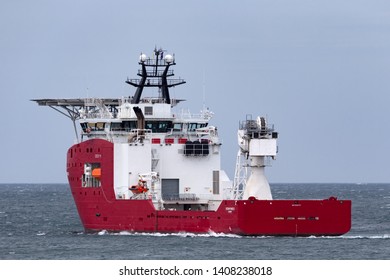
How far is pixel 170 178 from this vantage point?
52.2 metres

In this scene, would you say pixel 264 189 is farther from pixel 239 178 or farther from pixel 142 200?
pixel 142 200

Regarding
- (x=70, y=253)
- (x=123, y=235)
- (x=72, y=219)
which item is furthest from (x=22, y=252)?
(x=72, y=219)

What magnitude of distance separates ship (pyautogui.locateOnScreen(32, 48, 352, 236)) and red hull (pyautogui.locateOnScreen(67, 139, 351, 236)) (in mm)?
40

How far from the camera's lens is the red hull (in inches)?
1893

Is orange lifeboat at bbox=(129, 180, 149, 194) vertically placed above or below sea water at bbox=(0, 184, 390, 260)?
above

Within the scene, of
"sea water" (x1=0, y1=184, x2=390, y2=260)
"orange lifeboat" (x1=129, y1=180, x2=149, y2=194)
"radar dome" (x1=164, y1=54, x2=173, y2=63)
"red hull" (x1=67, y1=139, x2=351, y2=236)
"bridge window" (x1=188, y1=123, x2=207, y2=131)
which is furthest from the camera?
"radar dome" (x1=164, y1=54, x2=173, y2=63)

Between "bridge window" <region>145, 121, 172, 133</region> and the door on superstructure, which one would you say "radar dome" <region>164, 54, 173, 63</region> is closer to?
"bridge window" <region>145, 121, 172, 133</region>

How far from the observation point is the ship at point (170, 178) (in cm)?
4847

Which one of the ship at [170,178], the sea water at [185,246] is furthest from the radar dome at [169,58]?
the sea water at [185,246]

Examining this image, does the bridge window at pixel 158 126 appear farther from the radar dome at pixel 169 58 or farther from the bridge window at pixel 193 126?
the radar dome at pixel 169 58

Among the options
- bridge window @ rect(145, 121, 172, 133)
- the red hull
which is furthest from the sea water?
Answer: bridge window @ rect(145, 121, 172, 133)

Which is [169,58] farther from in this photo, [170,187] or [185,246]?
[185,246]

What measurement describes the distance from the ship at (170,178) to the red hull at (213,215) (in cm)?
4

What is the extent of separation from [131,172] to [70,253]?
7.13 m
